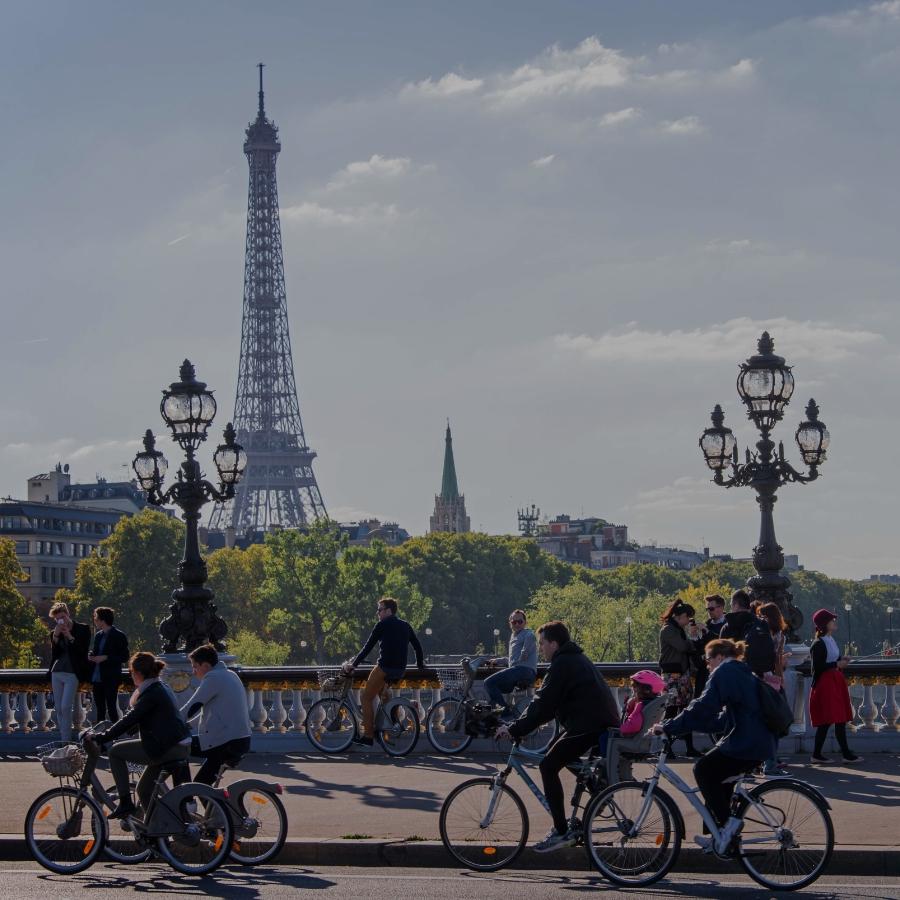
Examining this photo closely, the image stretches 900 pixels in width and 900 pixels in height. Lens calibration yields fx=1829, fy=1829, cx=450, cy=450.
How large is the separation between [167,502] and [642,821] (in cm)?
1483

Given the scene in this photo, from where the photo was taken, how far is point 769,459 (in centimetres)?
2630

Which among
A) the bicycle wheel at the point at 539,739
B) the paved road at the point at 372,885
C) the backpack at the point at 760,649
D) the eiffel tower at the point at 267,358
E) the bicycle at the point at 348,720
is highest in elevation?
the eiffel tower at the point at 267,358

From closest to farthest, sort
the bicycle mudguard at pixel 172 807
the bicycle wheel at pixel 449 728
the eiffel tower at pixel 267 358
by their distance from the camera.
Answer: the bicycle mudguard at pixel 172 807 < the bicycle wheel at pixel 449 728 < the eiffel tower at pixel 267 358

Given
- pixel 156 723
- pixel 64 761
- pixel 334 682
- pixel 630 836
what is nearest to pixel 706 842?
pixel 630 836

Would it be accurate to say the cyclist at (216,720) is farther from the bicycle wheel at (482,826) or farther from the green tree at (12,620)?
the green tree at (12,620)

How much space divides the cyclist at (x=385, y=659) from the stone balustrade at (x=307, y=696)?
0.82 meters

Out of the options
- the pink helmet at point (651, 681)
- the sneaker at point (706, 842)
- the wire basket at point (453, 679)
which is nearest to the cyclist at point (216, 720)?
the pink helmet at point (651, 681)

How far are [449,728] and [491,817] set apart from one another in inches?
342

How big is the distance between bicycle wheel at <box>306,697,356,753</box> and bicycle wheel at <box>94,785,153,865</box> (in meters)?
7.38

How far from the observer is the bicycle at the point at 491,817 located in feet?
48.8

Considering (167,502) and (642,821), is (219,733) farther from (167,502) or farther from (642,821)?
(167,502)

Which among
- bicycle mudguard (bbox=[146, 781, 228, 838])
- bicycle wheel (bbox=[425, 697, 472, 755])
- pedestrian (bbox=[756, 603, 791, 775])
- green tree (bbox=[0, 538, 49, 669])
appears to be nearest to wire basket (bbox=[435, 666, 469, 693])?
bicycle wheel (bbox=[425, 697, 472, 755])

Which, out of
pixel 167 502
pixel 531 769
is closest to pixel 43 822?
pixel 531 769

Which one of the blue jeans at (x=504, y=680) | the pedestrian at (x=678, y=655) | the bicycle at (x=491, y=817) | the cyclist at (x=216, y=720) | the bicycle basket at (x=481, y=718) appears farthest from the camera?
the pedestrian at (x=678, y=655)
